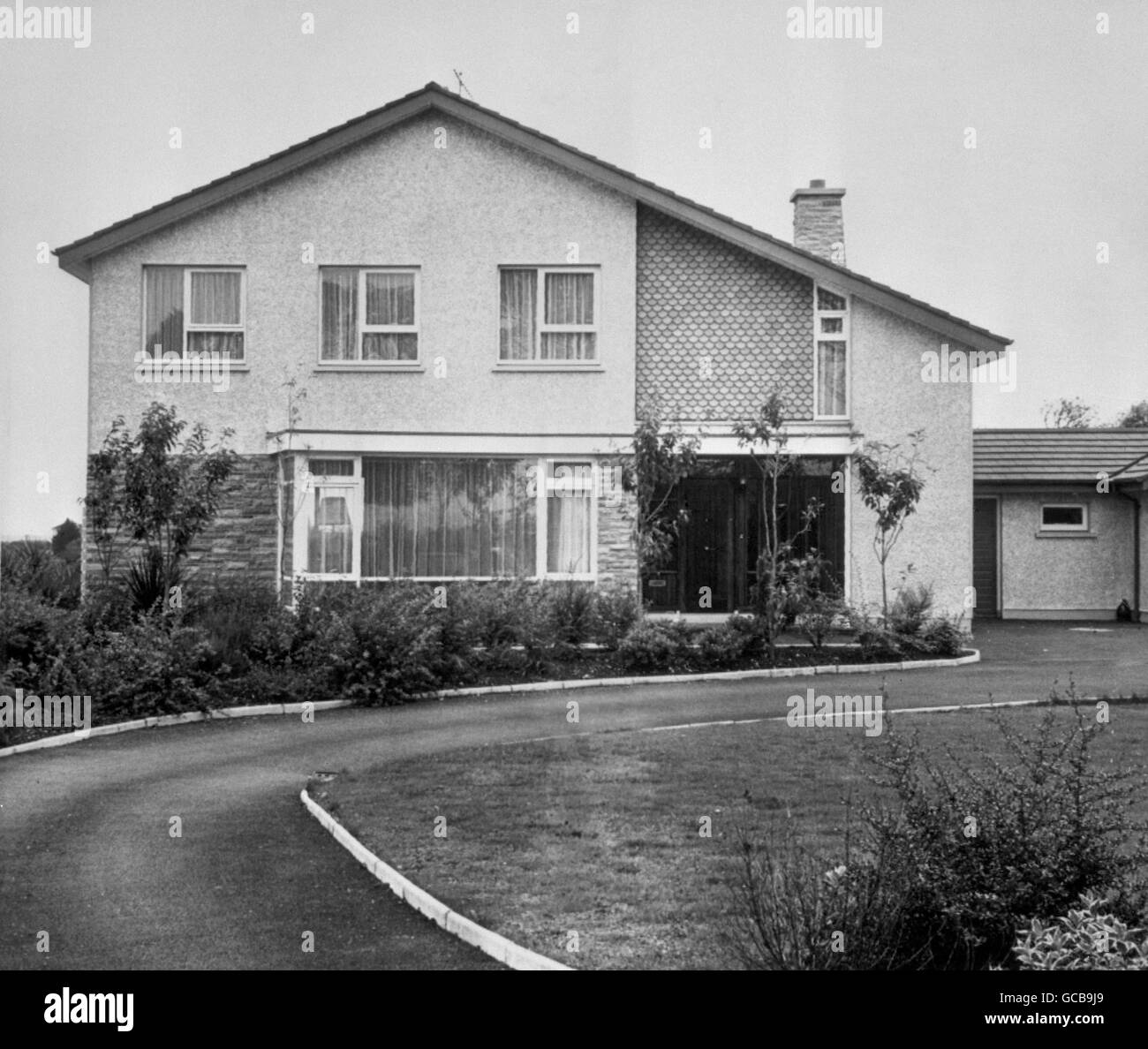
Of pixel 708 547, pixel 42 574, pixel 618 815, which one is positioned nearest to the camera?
pixel 618 815

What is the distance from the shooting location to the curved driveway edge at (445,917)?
6.05 metres

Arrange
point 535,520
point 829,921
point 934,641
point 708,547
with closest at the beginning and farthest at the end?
point 829,921
point 934,641
point 535,520
point 708,547

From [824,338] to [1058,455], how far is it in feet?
29.6

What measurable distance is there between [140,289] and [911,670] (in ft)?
44.6

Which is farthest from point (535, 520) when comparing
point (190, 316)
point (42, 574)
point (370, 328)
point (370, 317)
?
point (42, 574)

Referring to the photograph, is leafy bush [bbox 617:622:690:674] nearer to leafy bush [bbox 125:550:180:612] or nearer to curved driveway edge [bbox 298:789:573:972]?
leafy bush [bbox 125:550:180:612]

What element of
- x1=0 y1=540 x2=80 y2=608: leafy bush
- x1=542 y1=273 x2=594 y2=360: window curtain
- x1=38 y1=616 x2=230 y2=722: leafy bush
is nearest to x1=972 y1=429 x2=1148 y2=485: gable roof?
x1=542 y1=273 x2=594 y2=360: window curtain

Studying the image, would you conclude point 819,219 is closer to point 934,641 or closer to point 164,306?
point 934,641

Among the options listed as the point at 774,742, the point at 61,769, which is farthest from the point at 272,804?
the point at 774,742

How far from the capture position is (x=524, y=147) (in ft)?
74.9

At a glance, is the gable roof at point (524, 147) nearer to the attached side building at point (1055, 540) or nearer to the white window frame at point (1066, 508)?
the attached side building at point (1055, 540)

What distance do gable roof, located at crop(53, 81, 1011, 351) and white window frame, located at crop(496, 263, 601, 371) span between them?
154cm

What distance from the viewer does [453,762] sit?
37.5 feet
